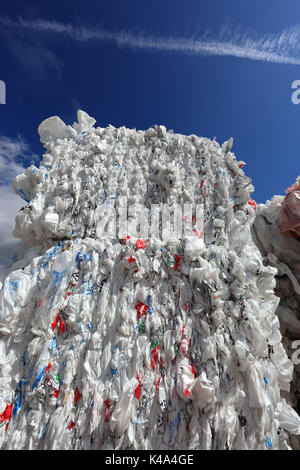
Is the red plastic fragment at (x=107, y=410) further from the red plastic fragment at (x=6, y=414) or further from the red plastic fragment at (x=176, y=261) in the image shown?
the red plastic fragment at (x=176, y=261)

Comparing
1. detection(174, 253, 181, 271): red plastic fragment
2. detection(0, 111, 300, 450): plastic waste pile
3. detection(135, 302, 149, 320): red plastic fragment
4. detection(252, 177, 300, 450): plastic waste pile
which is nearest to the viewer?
detection(0, 111, 300, 450): plastic waste pile

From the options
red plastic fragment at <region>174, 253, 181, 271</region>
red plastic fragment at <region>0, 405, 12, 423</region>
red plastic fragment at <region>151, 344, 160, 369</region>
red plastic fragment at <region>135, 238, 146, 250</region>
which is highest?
red plastic fragment at <region>135, 238, 146, 250</region>

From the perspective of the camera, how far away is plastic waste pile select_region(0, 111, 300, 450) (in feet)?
4.75

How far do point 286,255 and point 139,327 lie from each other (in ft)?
8.91

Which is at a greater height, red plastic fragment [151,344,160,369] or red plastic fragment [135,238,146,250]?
red plastic fragment [135,238,146,250]

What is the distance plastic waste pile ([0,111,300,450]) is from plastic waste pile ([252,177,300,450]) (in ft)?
3.82

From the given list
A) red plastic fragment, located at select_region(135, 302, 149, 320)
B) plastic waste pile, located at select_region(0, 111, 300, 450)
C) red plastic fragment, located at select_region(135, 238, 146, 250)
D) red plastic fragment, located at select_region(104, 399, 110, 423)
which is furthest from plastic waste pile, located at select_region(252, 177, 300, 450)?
red plastic fragment, located at select_region(104, 399, 110, 423)

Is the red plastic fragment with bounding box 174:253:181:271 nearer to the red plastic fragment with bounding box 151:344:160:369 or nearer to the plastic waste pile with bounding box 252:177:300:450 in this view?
the red plastic fragment with bounding box 151:344:160:369

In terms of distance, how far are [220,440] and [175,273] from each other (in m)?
1.18

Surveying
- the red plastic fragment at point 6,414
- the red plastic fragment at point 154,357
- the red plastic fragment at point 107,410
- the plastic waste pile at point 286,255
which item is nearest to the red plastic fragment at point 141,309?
the red plastic fragment at point 154,357

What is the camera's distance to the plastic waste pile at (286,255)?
2.86 metres

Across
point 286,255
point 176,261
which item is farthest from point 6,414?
point 286,255

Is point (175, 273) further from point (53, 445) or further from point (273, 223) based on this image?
point (273, 223)
